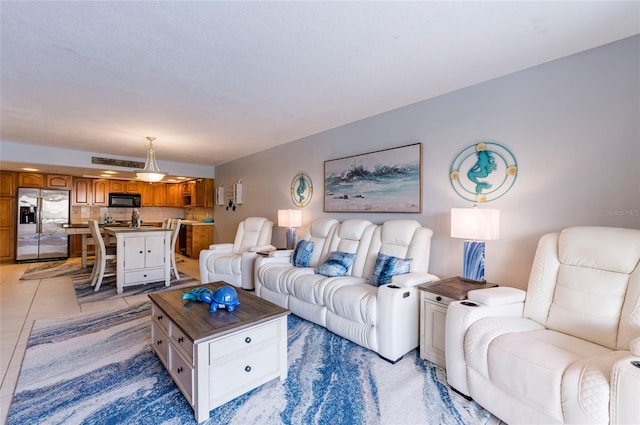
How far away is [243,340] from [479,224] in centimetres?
188

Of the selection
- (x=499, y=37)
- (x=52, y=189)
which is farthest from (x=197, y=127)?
(x=52, y=189)

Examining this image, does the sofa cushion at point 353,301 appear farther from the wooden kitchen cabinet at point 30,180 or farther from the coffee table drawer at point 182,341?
the wooden kitchen cabinet at point 30,180

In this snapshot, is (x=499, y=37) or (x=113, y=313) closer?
(x=499, y=37)

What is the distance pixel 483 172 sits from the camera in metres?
2.48

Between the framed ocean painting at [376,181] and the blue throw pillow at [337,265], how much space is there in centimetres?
69

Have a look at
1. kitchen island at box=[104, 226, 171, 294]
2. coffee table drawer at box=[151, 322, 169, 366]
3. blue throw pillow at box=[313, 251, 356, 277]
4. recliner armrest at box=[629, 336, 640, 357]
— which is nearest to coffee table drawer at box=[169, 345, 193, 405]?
coffee table drawer at box=[151, 322, 169, 366]

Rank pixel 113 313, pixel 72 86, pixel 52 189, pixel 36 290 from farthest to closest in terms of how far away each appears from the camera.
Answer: pixel 52 189 → pixel 36 290 → pixel 113 313 → pixel 72 86

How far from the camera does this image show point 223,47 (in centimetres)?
192

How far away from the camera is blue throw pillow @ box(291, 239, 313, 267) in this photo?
11.0 ft

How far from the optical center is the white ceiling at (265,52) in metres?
1.57

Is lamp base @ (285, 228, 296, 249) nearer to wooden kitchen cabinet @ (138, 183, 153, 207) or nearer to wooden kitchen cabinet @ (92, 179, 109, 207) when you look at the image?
wooden kitchen cabinet @ (138, 183, 153, 207)

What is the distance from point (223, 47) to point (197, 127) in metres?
2.02

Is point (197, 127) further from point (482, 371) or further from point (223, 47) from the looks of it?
point (482, 371)

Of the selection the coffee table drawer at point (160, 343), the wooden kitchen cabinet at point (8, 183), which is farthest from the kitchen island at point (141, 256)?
the wooden kitchen cabinet at point (8, 183)
